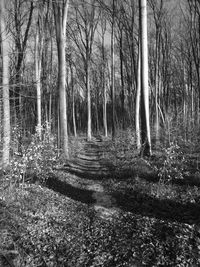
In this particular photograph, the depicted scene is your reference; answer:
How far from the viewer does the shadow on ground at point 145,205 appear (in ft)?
17.4

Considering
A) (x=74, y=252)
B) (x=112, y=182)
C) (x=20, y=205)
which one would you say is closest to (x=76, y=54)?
(x=112, y=182)

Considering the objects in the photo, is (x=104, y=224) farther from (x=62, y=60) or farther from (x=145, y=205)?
(x=62, y=60)

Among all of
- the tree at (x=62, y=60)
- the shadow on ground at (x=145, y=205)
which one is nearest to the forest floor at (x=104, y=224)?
the shadow on ground at (x=145, y=205)

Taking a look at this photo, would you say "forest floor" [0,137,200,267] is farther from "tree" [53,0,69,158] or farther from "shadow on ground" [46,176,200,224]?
"tree" [53,0,69,158]

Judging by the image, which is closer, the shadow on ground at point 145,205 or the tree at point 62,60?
the shadow on ground at point 145,205

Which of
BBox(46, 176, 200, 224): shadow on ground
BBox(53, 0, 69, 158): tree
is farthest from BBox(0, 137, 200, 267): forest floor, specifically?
→ BBox(53, 0, 69, 158): tree

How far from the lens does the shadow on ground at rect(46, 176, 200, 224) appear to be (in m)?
5.30

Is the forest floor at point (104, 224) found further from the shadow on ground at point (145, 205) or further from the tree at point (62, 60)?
the tree at point (62, 60)

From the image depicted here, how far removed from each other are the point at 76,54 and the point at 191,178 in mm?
21848

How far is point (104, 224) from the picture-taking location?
5.26 meters

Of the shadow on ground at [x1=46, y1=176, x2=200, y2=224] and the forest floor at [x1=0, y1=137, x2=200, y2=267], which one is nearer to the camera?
the forest floor at [x1=0, y1=137, x2=200, y2=267]

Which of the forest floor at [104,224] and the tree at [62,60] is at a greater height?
the tree at [62,60]

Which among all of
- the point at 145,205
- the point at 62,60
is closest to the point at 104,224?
the point at 145,205

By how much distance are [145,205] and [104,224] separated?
1.34 metres
